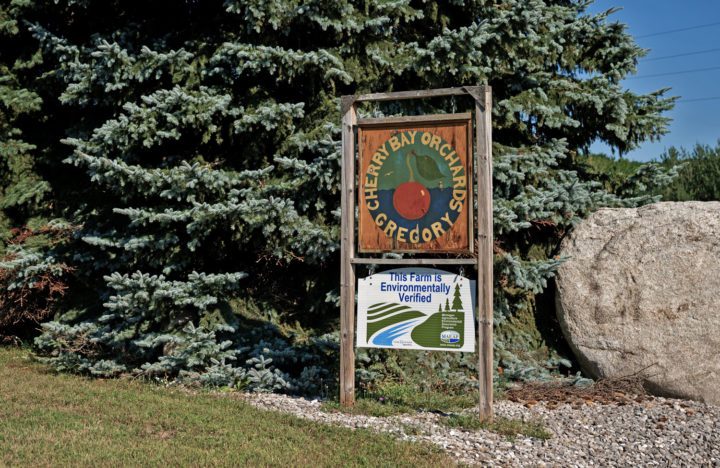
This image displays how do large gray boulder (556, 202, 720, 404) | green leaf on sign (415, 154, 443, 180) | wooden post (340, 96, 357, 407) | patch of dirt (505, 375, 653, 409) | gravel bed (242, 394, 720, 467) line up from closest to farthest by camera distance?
gravel bed (242, 394, 720, 467) → green leaf on sign (415, 154, 443, 180) → wooden post (340, 96, 357, 407) → patch of dirt (505, 375, 653, 409) → large gray boulder (556, 202, 720, 404)

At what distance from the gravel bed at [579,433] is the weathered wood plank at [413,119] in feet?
8.00

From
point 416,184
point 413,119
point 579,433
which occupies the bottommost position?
point 579,433

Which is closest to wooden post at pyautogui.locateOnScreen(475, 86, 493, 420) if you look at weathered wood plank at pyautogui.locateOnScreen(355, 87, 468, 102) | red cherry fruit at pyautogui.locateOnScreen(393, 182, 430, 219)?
weathered wood plank at pyautogui.locateOnScreen(355, 87, 468, 102)

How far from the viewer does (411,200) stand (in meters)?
6.04

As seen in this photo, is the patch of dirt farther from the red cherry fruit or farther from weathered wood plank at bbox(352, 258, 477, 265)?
the red cherry fruit

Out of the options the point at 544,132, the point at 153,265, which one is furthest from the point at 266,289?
the point at 544,132

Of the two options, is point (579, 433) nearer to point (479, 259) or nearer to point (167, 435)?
point (479, 259)

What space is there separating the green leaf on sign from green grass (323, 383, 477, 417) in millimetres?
1959

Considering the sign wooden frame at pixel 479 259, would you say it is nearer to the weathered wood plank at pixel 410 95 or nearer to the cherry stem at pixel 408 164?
the weathered wood plank at pixel 410 95

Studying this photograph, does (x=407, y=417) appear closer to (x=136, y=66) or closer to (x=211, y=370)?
(x=211, y=370)

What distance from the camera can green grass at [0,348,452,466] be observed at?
186 inches

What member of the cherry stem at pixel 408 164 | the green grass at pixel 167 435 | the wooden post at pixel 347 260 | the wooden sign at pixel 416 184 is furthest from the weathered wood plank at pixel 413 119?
the green grass at pixel 167 435

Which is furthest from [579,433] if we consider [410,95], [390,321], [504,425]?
[410,95]

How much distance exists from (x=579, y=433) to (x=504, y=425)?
58 centimetres
